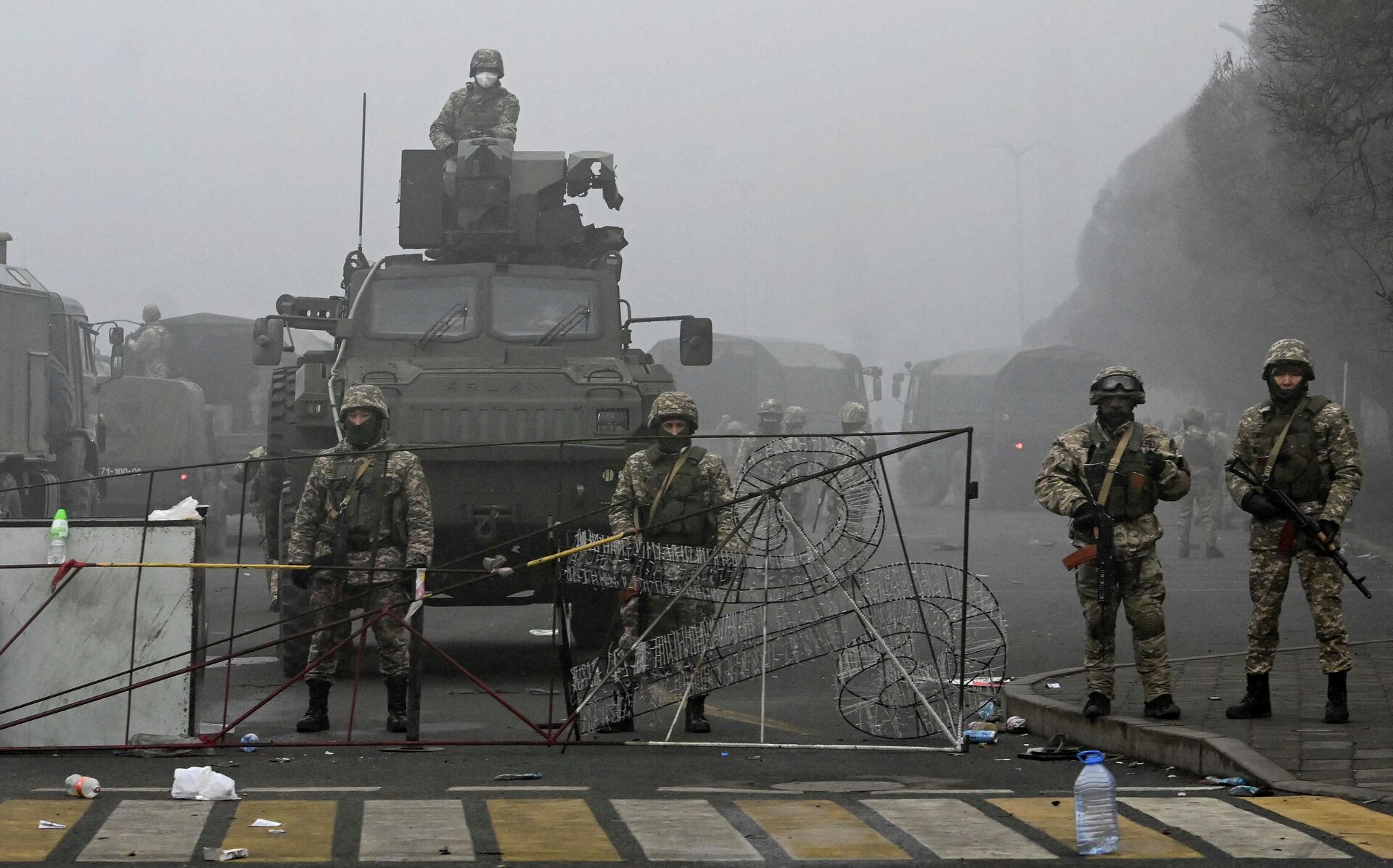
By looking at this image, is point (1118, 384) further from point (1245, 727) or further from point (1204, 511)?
point (1204, 511)

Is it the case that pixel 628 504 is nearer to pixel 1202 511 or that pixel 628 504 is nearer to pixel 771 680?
pixel 771 680

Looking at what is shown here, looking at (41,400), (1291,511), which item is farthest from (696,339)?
(41,400)

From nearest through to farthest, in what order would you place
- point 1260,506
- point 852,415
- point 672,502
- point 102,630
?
point 102,630
point 1260,506
point 672,502
point 852,415

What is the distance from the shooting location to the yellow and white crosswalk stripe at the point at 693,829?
6.50m

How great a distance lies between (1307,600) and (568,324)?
6238 mm

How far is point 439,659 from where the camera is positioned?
13859mm

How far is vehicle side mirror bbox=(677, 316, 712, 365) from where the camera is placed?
15.2 metres

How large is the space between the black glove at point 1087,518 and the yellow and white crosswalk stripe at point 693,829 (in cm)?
179

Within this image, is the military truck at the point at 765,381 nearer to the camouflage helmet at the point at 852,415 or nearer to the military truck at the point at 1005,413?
the military truck at the point at 1005,413

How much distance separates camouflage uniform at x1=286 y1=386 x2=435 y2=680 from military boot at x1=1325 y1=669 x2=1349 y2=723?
4.43m

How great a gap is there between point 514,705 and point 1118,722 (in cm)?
352

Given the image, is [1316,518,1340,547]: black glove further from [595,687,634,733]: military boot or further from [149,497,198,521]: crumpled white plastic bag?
[149,497,198,521]: crumpled white plastic bag

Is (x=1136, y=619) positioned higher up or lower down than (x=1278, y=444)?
lower down

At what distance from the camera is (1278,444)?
9.52 metres
